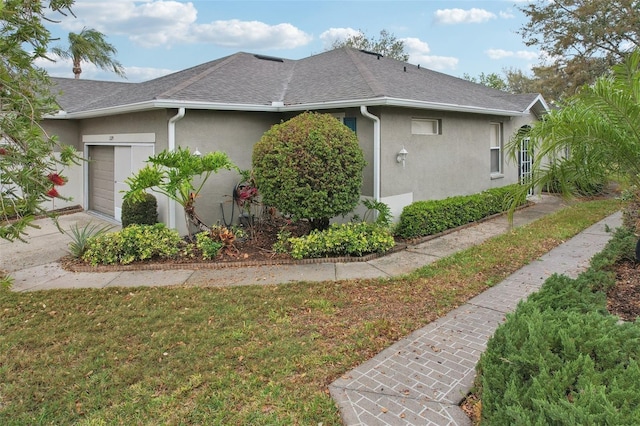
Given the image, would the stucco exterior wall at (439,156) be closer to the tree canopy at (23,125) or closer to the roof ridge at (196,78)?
the roof ridge at (196,78)

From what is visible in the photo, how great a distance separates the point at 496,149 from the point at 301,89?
704 cm

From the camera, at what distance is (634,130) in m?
4.44

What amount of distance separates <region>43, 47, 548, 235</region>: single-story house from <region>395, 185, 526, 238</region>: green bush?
0.45m

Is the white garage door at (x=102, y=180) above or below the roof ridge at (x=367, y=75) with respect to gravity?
below

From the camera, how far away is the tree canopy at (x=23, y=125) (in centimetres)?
206

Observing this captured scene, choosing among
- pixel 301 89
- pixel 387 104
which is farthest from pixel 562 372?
pixel 301 89

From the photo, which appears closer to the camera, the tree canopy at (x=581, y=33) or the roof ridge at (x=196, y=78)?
the roof ridge at (x=196, y=78)

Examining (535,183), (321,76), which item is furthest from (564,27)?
(535,183)

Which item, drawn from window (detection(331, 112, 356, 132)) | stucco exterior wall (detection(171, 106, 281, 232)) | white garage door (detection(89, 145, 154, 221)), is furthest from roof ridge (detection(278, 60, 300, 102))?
white garage door (detection(89, 145, 154, 221))

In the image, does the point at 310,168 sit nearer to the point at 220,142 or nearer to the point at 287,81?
the point at 220,142

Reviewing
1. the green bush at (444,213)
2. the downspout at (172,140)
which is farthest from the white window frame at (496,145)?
the downspout at (172,140)

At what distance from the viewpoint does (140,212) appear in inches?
360

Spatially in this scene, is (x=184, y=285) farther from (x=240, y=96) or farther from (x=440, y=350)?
(x=240, y=96)

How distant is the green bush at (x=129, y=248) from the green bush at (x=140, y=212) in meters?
1.08
